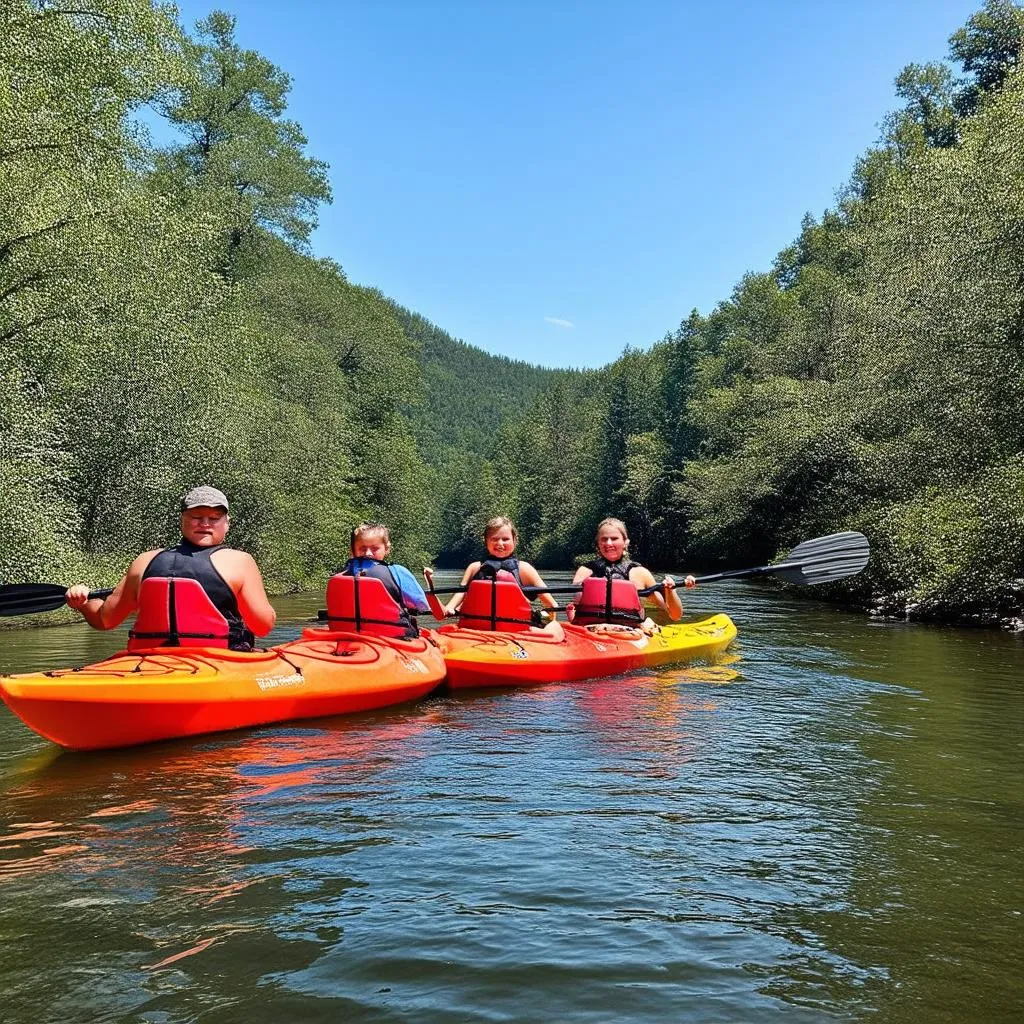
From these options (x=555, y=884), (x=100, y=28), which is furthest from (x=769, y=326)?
(x=555, y=884)

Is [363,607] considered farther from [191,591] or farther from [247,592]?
[191,591]

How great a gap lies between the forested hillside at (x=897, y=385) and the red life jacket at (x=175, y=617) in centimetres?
1040

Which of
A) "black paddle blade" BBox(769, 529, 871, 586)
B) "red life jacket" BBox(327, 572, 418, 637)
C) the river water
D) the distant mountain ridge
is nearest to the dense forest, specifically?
"black paddle blade" BBox(769, 529, 871, 586)

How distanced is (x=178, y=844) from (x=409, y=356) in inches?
1289

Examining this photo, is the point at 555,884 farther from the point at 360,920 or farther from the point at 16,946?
the point at 16,946

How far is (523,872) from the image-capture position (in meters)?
3.61

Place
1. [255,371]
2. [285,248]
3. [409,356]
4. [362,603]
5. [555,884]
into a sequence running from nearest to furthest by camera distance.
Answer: [555,884] < [362,603] < [255,371] < [285,248] < [409,356]

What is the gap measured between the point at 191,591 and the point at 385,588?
6.43 feet

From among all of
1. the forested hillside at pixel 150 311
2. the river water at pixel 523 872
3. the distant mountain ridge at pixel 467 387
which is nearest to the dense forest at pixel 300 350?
the forested hillside at pixel 150 311

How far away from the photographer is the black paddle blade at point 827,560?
9828mm

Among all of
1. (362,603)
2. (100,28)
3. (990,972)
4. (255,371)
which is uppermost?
(100,28)

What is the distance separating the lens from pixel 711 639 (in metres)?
10.5

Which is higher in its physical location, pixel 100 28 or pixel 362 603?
pixel 100 28

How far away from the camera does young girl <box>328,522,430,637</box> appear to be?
7.56 metres
